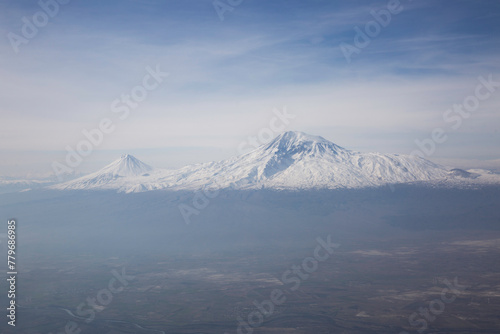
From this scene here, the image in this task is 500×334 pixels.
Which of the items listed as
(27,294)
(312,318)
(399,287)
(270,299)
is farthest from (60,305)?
(399,287)

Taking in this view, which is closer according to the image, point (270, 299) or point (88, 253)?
point (270, 299)

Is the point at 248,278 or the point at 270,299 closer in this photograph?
the point at 270,299

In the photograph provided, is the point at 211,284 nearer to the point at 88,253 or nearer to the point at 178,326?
the point at 178,326

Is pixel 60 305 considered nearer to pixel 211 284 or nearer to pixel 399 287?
pixel 211 284

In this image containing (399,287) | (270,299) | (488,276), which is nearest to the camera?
(270,299)

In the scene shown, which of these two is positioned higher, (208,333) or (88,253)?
(88,253)

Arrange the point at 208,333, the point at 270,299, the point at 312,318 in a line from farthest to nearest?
the point at 270,299
the point at 312,318
the point at 208,333

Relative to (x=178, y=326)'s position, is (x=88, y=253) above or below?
above

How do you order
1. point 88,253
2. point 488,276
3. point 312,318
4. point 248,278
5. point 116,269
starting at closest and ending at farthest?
1. point 312,318
2. point 488,276
3. point 248,278
4. point 116,269
5. point 88,253

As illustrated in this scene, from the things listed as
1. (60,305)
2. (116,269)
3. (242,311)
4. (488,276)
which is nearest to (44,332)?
(60,305)
